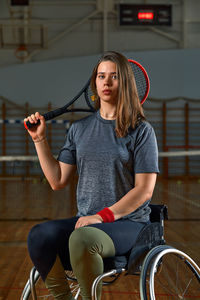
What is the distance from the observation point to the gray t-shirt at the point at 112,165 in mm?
1670

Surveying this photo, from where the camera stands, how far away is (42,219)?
5.75 meters

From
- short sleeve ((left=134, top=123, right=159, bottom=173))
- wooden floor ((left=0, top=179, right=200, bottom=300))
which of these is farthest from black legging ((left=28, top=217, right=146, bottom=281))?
wooden floor ((left=0, top=179, right=200, bottom=300))

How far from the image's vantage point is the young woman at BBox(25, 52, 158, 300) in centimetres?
151

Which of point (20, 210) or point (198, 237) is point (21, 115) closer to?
point (20, 210)

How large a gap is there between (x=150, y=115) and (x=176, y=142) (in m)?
1.04

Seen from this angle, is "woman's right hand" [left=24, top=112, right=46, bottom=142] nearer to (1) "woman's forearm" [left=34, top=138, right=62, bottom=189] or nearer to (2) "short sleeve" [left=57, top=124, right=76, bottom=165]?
(1) "woman's forearm" [left=34, top=138, right=62, bottom=189]

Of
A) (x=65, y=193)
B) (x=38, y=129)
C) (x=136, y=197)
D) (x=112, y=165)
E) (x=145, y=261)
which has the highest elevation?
(x=38, y=129)

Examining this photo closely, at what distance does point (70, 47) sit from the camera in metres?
12.4

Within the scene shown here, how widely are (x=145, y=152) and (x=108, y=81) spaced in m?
0.31

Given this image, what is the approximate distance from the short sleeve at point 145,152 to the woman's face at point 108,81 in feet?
0.60

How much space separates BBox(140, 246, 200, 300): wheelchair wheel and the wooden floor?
136 millimetres

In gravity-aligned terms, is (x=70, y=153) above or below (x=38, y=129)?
below

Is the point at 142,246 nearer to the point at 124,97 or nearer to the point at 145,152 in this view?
the point at 145,152

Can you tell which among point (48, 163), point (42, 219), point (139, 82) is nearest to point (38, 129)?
point (48, 163)
